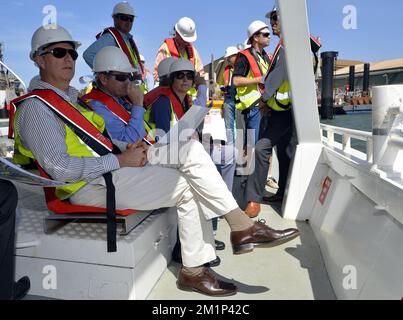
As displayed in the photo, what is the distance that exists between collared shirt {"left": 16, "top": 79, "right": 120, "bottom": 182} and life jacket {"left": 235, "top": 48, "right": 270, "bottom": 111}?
2.41 metres

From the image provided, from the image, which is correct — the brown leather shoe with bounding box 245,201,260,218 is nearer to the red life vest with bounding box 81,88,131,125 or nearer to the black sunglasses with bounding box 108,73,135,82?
the red life vest with bounding box 81,88,131,125

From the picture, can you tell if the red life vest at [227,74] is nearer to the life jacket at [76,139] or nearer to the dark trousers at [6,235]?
the life jacket at [76,139]

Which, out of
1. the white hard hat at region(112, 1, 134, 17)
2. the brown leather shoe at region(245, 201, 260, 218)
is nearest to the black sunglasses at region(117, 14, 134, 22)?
the white hard hat at region(112, 1, 134, 17)

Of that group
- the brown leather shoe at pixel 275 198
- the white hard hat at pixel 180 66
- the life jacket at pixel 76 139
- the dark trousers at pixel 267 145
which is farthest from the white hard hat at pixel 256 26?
the life jacket at pixel 76 139

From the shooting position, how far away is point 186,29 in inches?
141

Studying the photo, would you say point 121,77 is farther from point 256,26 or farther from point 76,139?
point 256,26

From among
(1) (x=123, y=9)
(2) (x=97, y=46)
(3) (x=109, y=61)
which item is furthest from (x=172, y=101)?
(1) (x=123, y=9)

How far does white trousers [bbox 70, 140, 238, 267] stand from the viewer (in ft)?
6.09

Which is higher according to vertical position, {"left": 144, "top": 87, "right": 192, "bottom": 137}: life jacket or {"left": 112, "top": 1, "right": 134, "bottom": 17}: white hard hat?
{"left": 112, "top": 1, "right": 134, "bottom": 17}: white hard hat

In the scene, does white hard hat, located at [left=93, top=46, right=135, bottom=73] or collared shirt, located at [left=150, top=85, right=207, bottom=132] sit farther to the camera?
collared shirt, located at [left=150, top=85, right=207, bottom=132]

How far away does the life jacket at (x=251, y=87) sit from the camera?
12.1 feet

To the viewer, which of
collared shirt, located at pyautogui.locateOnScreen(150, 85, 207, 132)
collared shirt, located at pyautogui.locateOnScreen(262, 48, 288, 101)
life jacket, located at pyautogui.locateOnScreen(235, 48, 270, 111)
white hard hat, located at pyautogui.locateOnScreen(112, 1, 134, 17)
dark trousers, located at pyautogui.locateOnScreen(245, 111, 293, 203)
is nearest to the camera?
collared shirt, located at pyautogui.locateOnScreen(150, 85, 207, 132)
